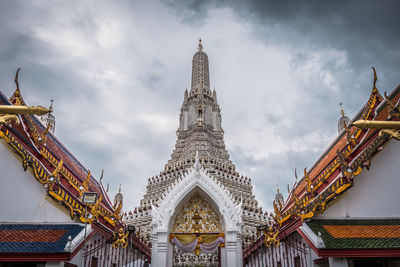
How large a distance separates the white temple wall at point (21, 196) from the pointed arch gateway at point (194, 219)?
312 cm

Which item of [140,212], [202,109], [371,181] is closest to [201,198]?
[371,181]

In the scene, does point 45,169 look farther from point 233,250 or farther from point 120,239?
point 233,250

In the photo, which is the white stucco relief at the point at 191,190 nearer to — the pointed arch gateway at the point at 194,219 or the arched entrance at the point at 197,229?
the pointed arch gateway at the point at 194,219

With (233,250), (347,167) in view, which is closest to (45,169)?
(233,250)

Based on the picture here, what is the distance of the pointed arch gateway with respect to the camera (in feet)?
34.2

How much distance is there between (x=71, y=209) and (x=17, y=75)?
4020 mm

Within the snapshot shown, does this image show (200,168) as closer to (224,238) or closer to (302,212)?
(224,238)

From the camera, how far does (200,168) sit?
11.6 metres

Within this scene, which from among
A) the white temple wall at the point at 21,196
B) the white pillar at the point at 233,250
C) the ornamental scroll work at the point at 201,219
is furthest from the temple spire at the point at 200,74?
the white temple wall at the point at 21,196

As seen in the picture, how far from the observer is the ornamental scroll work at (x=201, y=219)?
36.9 feet

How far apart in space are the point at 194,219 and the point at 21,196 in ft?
18.6

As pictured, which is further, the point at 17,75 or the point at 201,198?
the point at 201,198

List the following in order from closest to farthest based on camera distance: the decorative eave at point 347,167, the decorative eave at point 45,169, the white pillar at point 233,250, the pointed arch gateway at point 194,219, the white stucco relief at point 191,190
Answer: the decorative eave at point 347,167 < the decorative eave at point 45,169 < the white pillar at point 233,250 < the pointed arch gateway at point 194,219 < the white stucco relief at point 191,190

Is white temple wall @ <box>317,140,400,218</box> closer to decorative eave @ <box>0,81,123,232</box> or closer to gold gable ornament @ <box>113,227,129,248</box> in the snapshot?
gold gable ornament @ <box>113,227,129,248</box>
